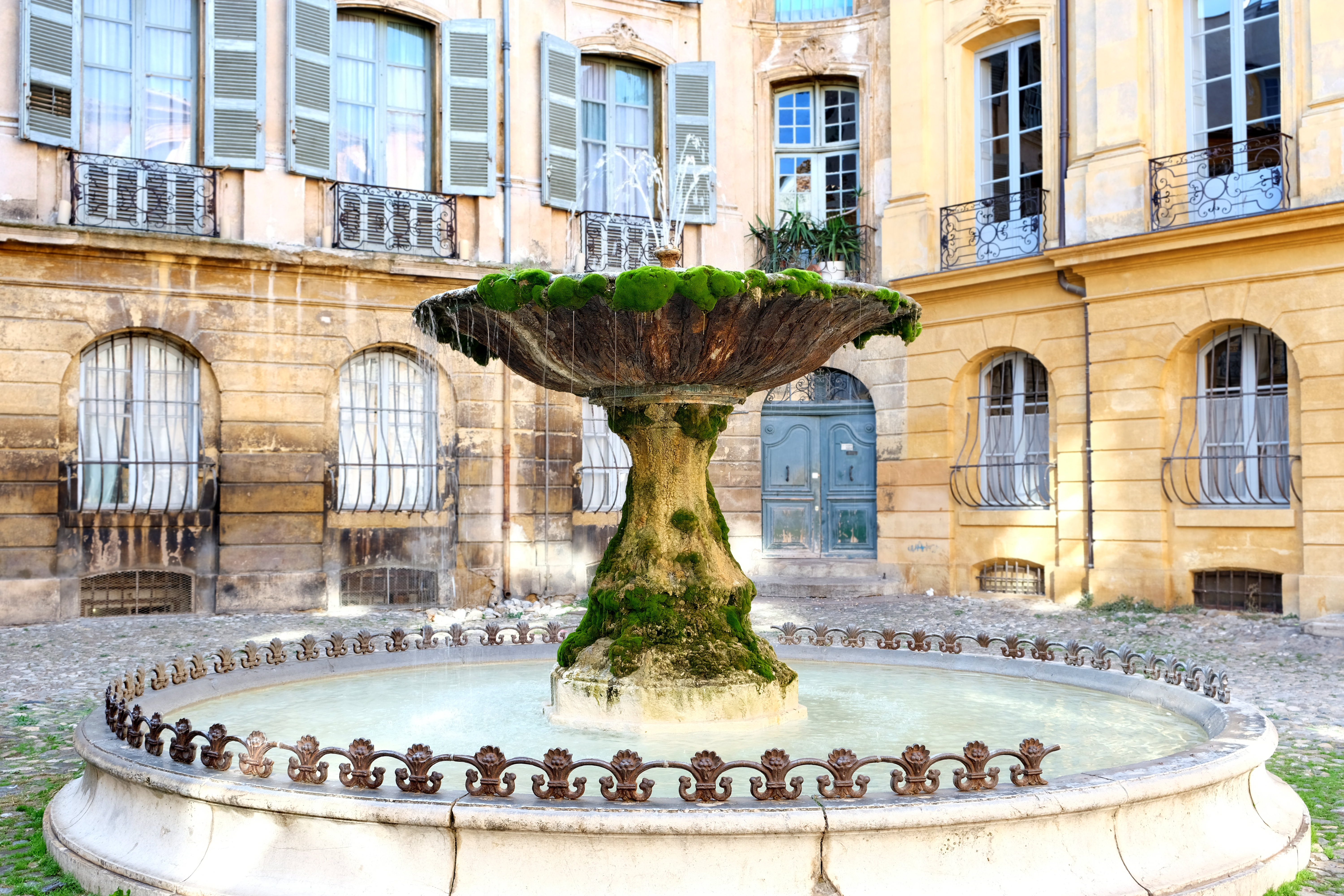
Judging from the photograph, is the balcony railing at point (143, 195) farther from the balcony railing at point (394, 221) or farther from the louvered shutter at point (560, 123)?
the louvered shutter at point (560, 123)

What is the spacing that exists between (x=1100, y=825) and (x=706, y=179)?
14.4 metres

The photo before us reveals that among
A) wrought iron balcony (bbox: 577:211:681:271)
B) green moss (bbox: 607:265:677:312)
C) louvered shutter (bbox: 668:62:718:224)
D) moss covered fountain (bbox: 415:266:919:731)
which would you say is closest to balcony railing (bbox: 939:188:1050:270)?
louvered shutter (bbox: 668:62:718:224)

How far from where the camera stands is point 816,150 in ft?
59.4

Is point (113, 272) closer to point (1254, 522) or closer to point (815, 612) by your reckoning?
point (815, 612)

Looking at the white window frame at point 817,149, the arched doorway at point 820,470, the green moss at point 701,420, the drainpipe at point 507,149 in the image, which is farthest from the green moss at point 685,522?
the white window frame at point 817,149

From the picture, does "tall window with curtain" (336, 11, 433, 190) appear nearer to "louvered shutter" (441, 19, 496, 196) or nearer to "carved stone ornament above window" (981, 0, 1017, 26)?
"louvered shutter" (441, 19, 496, 196)

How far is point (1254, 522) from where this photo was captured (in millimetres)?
13031

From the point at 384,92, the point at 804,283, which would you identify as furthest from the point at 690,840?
the point at 384,92

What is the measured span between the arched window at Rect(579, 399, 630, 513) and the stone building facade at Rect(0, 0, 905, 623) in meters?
0.04

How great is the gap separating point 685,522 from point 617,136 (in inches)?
478

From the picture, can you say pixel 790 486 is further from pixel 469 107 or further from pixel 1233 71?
Answer: pixel 1233 71

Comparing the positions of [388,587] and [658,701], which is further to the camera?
[388,587]

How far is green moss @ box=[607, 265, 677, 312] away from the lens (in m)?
5.02

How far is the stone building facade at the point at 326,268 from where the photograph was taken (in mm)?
13312
